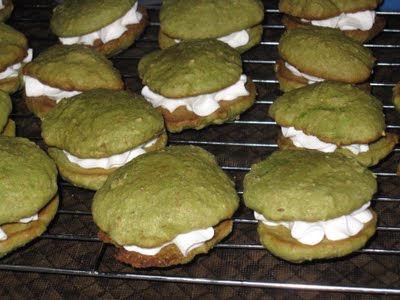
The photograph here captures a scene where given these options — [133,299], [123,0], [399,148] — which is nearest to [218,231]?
[133,299]

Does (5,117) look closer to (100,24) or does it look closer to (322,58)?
(100,24)

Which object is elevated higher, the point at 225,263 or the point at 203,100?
the point at 203,100

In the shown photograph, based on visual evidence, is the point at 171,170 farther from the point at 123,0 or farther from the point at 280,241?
the point at 123,0

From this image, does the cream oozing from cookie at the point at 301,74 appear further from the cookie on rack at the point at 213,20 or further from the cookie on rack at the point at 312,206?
the cookie on rack at the point at 312,206

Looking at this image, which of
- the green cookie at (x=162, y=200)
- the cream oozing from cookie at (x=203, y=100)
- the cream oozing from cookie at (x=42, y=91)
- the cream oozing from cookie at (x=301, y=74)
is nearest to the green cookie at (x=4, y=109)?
the cream oozing from cookie at (x=42, y=91)

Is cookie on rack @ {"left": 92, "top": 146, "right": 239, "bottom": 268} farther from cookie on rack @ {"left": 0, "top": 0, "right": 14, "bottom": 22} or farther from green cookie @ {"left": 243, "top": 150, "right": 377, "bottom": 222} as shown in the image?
cookie on rack @ {"left": 0, "top": 0, "right": 14, "bottom": 22}

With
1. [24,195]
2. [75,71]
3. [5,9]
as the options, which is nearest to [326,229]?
[24,195]
